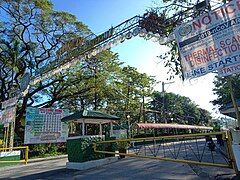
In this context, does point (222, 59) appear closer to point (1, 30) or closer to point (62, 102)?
point (1, 30)

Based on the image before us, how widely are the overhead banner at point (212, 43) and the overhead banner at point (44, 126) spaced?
687 inches

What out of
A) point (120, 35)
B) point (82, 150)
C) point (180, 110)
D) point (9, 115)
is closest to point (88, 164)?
point (82, 150)

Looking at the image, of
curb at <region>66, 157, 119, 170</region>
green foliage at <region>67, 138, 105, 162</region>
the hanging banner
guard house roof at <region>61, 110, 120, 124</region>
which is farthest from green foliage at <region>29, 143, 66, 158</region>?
curb at <region>66, 157, 119, 170</region>

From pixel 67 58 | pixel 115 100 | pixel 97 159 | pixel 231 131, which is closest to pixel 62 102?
pixel 115 100

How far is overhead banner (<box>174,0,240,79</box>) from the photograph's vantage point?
5.95 m

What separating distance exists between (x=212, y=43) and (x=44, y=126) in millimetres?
18697

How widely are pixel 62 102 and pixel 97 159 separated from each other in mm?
21837

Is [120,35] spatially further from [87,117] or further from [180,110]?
[180,110]

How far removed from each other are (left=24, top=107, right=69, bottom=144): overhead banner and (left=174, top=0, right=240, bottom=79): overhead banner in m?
17.4

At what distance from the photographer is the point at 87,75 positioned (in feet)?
89.0

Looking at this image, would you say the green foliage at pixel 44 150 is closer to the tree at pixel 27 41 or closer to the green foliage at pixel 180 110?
the tree at pixel 27 41

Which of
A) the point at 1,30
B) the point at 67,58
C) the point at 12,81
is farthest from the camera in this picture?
the point at 12,81

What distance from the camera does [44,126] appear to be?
22.2 metres

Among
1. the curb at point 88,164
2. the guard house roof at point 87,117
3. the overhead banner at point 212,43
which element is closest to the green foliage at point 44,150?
the guard house roof at point 87,117
